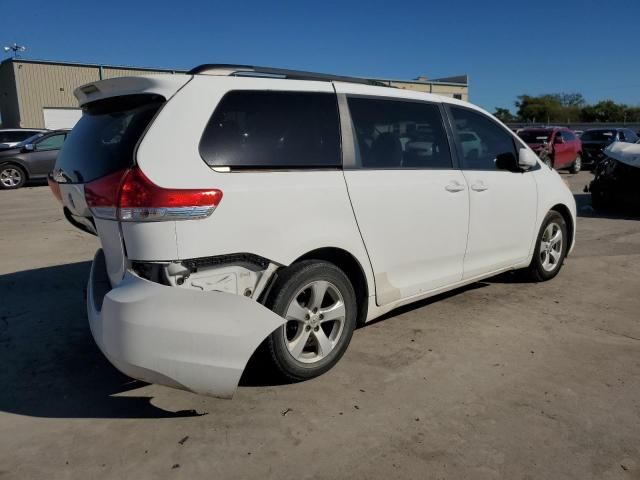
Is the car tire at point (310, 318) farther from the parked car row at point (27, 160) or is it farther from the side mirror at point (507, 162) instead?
the parked car row at point (27, 160)

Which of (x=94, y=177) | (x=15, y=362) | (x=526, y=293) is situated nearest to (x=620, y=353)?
(x=526, y=293)

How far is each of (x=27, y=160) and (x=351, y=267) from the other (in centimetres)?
1480

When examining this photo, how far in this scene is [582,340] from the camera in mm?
4148

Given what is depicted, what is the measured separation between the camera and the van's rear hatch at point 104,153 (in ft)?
9.50

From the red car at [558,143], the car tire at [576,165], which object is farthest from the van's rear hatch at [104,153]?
the car tire at [576,165]

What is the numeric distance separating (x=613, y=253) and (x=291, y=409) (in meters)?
5.61

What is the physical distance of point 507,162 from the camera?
4.89m

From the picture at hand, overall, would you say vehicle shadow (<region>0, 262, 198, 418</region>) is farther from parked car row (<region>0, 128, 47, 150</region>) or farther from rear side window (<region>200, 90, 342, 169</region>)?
parked car row (<region>0, 128, 47, 150</region>)

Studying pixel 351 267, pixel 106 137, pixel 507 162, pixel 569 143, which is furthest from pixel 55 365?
pixel 569 143

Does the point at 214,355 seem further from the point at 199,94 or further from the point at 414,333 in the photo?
the point at 414,333

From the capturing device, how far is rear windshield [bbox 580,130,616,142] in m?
21.4

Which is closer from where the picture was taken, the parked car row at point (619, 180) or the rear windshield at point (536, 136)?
the parked car row at point (619, 180)

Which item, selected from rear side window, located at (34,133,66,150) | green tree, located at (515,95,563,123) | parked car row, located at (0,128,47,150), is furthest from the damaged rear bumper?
green tree, located at (515,95,563,123)

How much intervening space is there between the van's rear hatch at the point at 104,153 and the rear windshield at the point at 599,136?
21878 millimetres
